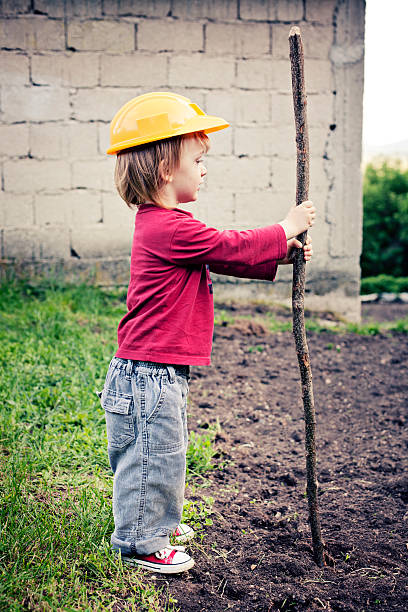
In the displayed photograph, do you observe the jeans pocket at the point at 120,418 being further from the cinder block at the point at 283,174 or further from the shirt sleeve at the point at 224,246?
the cinder block at the point at 283,174

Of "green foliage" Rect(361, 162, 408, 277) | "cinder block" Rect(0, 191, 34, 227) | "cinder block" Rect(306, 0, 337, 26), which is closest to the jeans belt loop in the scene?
"cinder block" Rect(0, 191, 34, 227)

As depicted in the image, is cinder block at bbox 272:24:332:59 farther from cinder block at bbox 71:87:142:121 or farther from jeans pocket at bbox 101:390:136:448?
jeans pocket at bbox 101:390:136:448

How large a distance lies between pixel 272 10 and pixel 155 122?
4.55 meters

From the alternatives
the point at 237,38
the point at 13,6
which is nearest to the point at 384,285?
the point at 237,38

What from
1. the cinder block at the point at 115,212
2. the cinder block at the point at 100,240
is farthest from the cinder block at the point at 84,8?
the cinder block at the point at 100,240

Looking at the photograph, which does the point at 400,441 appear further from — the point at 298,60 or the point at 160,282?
the point at 298,60

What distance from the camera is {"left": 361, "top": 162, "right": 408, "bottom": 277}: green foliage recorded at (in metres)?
10.8

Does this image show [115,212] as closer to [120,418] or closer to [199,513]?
[199,513]

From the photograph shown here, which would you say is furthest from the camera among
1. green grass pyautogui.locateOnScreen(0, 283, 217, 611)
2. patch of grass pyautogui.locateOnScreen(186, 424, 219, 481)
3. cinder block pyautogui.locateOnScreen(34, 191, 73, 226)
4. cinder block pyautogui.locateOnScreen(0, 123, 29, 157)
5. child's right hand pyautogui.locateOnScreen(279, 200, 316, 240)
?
cinder block pyautogui.locateOnScreen(34, 191, 73, 226)

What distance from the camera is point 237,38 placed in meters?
5.89

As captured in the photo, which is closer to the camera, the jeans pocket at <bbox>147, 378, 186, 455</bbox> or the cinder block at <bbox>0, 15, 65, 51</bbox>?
the jeans pocket at <bbox>147, 378, 186, 455</bbox>

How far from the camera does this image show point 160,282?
2.06 m

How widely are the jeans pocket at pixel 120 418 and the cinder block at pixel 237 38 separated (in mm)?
4698

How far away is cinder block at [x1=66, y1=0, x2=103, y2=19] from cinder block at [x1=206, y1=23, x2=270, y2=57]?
104 cm
